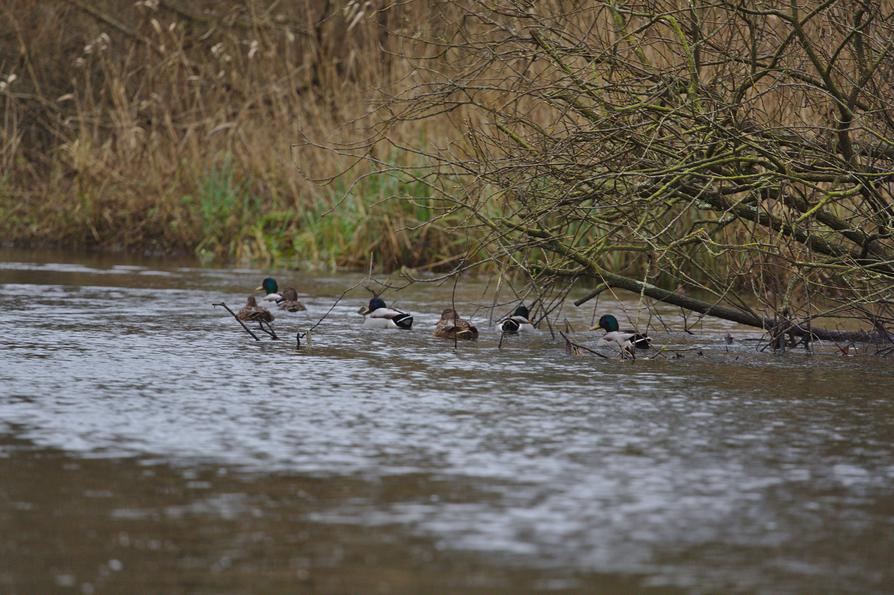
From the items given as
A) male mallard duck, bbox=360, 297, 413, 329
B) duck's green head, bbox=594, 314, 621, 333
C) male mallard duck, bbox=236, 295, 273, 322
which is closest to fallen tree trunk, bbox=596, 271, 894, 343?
duck's green head, bbox=594, 314, 621, 333

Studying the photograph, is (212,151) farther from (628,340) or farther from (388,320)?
(628,340)

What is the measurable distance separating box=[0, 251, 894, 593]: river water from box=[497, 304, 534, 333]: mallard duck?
0.85 m

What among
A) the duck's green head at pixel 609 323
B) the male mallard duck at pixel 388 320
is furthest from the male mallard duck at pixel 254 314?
the duck's green head at pixel 609 323

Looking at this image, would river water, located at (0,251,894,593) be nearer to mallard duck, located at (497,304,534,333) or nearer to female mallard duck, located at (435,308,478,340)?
female mallard duck, located at (435,308,478,340)

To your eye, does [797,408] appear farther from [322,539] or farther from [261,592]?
[261,592]

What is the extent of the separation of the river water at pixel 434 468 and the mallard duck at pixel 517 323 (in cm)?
85

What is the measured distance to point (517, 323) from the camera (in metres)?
10.3

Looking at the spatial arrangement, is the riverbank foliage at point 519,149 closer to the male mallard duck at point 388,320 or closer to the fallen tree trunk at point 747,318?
the fallen tree trunk at point 747,318

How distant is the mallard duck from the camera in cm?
1019

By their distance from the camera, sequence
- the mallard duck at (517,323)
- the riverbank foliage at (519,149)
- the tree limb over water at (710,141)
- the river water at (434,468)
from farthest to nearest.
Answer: the mallard duck at (517,323), the riverbank foliage at (519,149), the tree limb over water at (710,141), the river water at (434,468)

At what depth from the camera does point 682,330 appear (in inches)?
423

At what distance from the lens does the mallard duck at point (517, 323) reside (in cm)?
1019

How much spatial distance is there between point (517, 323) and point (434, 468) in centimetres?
510

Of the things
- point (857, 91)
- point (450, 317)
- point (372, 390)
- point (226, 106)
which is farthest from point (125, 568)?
point (226, 106)
